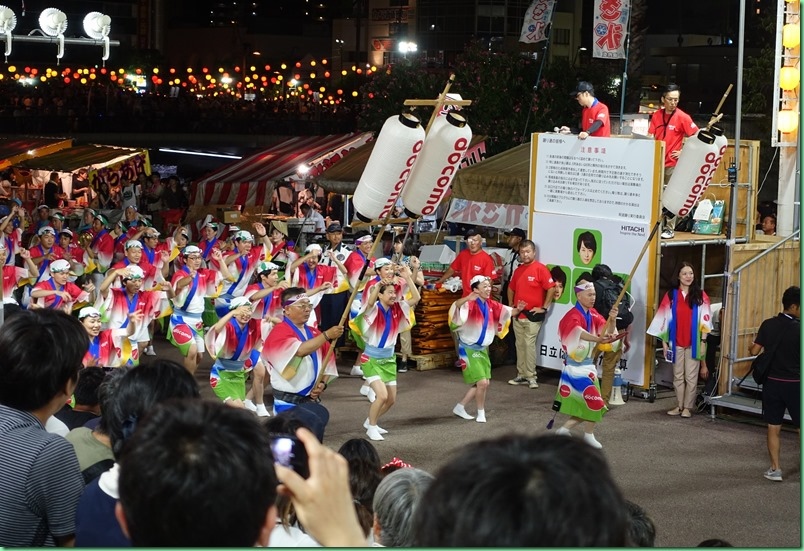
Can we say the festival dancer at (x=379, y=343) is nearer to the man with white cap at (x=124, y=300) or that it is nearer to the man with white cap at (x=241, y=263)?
the man with white cap at (x=124, y=300)

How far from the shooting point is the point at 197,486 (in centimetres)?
222

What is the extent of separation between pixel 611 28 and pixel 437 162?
963 cm

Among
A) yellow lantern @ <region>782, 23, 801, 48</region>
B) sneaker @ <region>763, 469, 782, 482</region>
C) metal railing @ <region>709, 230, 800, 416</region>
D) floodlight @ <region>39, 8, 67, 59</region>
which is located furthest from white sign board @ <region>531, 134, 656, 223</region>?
floodlight @ <region>39, 8, 67, 59</region>

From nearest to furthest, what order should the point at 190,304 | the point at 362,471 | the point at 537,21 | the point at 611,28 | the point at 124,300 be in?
the point at 362,471, the point at 124,300, the point at 190,304, the point at 611,28, the point at 537,21

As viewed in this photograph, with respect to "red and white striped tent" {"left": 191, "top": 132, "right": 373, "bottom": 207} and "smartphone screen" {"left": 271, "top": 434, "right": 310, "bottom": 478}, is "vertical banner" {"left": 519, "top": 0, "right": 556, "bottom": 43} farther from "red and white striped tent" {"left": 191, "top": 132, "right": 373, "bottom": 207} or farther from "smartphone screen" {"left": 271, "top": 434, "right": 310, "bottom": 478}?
"smartphone screen" {"left": 271, "top": 434, "right": 310, "bottom": 478}

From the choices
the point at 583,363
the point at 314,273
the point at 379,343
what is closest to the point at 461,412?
the point at 379,343

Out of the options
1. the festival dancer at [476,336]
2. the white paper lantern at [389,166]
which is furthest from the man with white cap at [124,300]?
the festival dancer at [476,336]

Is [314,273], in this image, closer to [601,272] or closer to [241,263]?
[241,263]

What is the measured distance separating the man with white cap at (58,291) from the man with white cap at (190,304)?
1.03 m

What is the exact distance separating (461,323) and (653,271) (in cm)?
232

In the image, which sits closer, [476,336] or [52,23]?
[476,336]

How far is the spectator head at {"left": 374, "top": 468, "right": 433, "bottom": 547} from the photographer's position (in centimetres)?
373

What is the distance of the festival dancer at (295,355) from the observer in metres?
8.66

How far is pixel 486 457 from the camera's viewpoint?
1.98 meters
